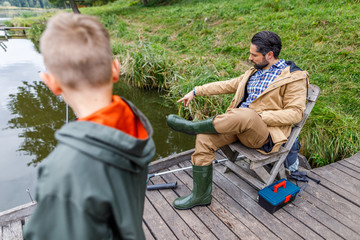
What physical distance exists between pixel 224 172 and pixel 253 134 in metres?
0.85

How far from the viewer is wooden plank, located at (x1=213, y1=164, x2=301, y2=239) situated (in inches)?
80.7

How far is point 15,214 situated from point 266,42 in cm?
288

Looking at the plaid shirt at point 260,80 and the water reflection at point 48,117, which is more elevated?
the plaid shirt at point 260,80

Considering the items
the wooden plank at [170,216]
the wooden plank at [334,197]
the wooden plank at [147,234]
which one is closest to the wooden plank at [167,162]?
the wooden plank at [170,216]

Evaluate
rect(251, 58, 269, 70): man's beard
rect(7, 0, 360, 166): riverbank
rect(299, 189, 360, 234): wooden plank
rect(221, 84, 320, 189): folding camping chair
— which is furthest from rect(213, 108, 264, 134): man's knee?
rect(7, 0, 360, 166): riverbank

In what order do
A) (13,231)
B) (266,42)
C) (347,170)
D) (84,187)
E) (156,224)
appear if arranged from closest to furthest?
→ (84,187), (13,231), (156,224), (266,42), (347,170)

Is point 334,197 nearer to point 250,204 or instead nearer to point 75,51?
point 250,204

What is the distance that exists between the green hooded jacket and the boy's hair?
152mm

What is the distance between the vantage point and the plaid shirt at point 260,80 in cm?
248

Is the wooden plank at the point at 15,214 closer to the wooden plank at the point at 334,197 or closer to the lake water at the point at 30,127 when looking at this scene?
the lake water at the point at 30,127

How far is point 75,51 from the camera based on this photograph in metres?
0.73

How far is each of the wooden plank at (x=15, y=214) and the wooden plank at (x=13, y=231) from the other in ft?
0.14

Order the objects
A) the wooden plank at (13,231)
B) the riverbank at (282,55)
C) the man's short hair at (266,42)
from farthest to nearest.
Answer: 1. the riverbank at (282,55)
2. the man's short hair at (266,42)
3. the wooden plank at (13,231)

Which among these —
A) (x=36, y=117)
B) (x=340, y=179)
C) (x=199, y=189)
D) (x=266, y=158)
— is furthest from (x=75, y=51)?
(x=36, y=117)
